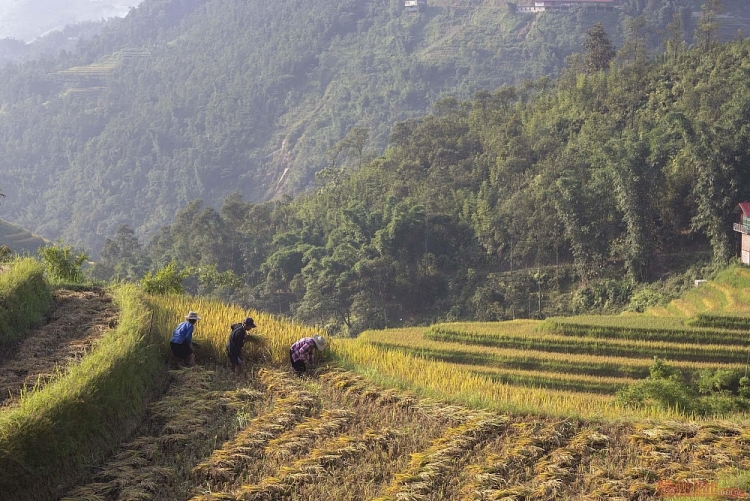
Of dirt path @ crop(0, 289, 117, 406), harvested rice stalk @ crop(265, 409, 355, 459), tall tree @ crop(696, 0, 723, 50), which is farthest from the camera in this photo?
tall tree @ crop(696, 0, 723, 50)

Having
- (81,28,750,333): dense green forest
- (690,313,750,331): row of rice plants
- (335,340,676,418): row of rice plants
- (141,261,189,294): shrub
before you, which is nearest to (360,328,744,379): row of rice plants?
(690,313,750,331): row of rice plants

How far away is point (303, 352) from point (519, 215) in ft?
102

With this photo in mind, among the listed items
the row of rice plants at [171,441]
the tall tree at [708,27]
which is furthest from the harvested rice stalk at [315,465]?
the tall tree at [708,27]

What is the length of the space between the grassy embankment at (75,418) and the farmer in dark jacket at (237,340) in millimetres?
1262

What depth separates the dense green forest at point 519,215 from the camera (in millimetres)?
35625

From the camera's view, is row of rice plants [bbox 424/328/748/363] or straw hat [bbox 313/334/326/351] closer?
straw hat [bbox 313/334/326/351]

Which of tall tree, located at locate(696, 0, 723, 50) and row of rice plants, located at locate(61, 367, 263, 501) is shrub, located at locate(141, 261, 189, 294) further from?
tall tree, located at locate(696, 0, 723, 50)

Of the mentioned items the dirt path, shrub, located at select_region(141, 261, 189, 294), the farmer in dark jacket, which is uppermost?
shrub, located at select_region(141, 261, 189, 294)

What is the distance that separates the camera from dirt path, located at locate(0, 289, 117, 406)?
31.6 feet

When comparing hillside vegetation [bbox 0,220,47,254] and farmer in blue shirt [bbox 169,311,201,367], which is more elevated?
hillside vegetation [bbox 0,220,47,254]

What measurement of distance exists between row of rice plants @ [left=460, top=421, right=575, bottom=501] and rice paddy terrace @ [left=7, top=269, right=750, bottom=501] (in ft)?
0.06

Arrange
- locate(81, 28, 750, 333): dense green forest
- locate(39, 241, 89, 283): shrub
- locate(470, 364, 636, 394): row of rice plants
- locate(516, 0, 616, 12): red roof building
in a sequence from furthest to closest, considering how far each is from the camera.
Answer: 1. locate(516, 0, 616, 12): red roof building
2. locate(81, 28, 750, 333): dense green forest
3. locate(470, 364, 636, 394): row of rice plants
4. locate(39, 241, 89, 283): shrub

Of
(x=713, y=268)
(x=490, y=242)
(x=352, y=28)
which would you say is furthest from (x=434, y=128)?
(x=352, y=28)

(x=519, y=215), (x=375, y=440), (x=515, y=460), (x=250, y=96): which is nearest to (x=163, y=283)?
(x=375, y=440)
